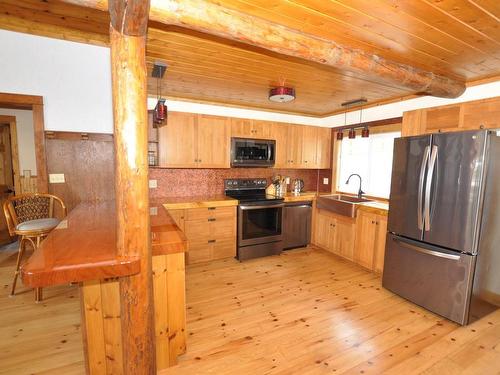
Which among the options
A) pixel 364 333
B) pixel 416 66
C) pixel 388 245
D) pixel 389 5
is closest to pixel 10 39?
pixel 389 5

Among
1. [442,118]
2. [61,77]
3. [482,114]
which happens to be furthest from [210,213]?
[482,114]

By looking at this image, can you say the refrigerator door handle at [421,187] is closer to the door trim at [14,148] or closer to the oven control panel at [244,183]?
the oven control panel at [244,183]

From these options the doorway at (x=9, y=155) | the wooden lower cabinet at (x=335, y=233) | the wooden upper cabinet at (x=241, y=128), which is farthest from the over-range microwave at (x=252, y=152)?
the doorway at (x=9, y=155)

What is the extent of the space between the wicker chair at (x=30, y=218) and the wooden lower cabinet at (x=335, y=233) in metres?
3.58

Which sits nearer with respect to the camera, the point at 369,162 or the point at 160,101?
the point at 160,101

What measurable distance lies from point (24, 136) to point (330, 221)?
18.5 feet

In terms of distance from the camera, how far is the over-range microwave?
382 centimetres

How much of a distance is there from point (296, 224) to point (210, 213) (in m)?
1.50

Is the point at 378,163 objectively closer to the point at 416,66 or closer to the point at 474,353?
the point at 416,66

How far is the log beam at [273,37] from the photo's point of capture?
4.59 feet

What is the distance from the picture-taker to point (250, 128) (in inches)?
155

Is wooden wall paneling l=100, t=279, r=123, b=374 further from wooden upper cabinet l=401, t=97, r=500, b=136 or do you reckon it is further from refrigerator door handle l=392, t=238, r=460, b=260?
wooden upper cabinet l=401, t=97, r=500, b=136

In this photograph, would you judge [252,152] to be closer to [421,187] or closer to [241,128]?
[241,128]

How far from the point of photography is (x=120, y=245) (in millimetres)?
1345
